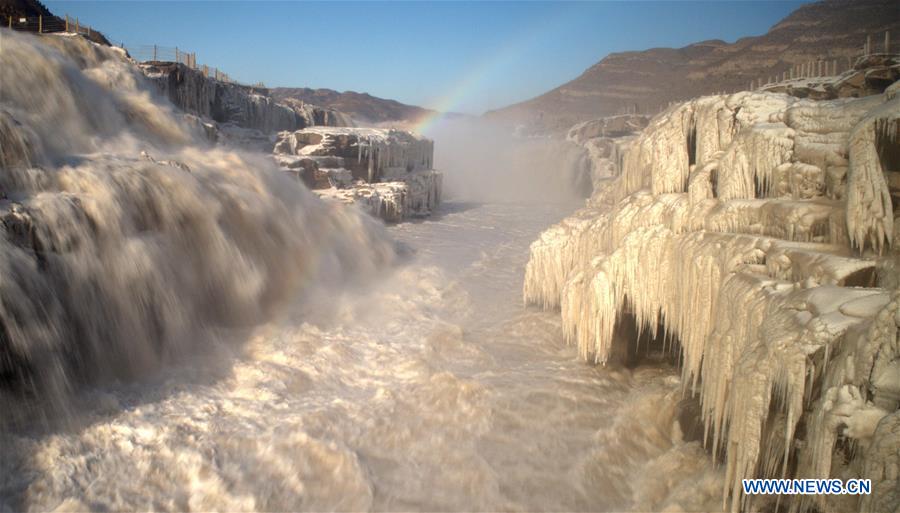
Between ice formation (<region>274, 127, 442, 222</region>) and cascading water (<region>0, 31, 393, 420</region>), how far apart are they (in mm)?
4081

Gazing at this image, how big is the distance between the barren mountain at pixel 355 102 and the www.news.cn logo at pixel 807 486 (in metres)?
→ 65.9

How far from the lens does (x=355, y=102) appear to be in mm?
69750

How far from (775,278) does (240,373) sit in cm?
526

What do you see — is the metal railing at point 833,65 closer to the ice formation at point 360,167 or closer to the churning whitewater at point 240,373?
the churning whitewater at point 240,373

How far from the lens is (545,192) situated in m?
30.9

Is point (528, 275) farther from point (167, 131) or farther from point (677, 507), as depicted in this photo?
point (167, 131)

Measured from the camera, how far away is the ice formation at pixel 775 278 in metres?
2.26

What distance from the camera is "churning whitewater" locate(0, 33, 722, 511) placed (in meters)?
4.00

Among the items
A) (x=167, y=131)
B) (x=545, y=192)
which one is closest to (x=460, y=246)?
(x=167, y=131)

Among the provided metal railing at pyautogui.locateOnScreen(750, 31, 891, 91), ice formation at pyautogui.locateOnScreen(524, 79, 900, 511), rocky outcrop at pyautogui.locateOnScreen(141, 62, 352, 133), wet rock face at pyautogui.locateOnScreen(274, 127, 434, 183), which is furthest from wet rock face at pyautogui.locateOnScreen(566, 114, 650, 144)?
ice formation at pyautogui.locateOnScreen(524, 79, 900, 511)

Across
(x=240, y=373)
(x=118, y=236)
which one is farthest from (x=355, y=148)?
(x=240, y=373)

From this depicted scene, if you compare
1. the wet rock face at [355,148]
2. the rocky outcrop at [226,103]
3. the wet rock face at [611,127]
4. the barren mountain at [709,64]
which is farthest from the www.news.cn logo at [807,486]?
the wet rock face at [611,127]

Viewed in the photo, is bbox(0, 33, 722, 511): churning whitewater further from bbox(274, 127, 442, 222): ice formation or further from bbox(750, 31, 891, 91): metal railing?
bbox(750, 31, 891, 91): metal railing

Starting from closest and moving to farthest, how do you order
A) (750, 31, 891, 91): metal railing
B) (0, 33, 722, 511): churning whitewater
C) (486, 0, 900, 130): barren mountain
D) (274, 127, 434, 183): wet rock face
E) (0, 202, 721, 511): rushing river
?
(0, 202, 721, 511): rushing river, (0, 33, 722, 511): churning whitewater, (750, 31, 891, 91): metal railing, (274, 127, 434, 183): wet rock face, (486, 0, 900, 130): barren mountain
